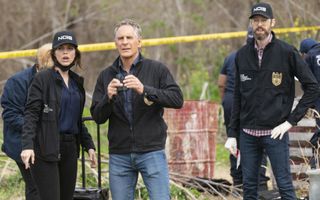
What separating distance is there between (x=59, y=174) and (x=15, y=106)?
0.92 m

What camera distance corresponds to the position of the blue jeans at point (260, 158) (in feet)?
24.8

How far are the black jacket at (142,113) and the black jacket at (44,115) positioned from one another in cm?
40

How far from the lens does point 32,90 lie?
7.01 metres

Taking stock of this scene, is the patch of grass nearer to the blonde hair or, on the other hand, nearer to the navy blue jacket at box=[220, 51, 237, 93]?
the navy blue jacket at box=[220, 51, 237, 93]

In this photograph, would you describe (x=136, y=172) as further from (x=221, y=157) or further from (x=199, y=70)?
(x=199, y=70)

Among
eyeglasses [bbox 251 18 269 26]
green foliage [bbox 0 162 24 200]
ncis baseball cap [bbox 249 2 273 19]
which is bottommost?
A: green foliage [bbox 0 162 24 200]

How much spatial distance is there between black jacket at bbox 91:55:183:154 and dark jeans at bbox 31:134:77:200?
508mm

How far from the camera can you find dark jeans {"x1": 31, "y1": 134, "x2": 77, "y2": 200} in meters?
6.86

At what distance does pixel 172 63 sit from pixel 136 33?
50.8 ft

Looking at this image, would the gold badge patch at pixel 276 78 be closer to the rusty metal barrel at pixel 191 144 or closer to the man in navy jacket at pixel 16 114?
the man in navy jacket at pixel 16 114

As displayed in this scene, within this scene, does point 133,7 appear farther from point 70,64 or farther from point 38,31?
point 70,64

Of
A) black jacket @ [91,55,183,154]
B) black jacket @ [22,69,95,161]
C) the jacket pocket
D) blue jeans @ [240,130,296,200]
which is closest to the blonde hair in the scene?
black jacket @ [22,69,95,161]

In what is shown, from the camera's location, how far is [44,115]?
6.95 metres

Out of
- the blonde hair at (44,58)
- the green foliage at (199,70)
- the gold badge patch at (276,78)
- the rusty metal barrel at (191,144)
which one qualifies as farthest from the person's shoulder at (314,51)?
the green foliage at (199,70)
